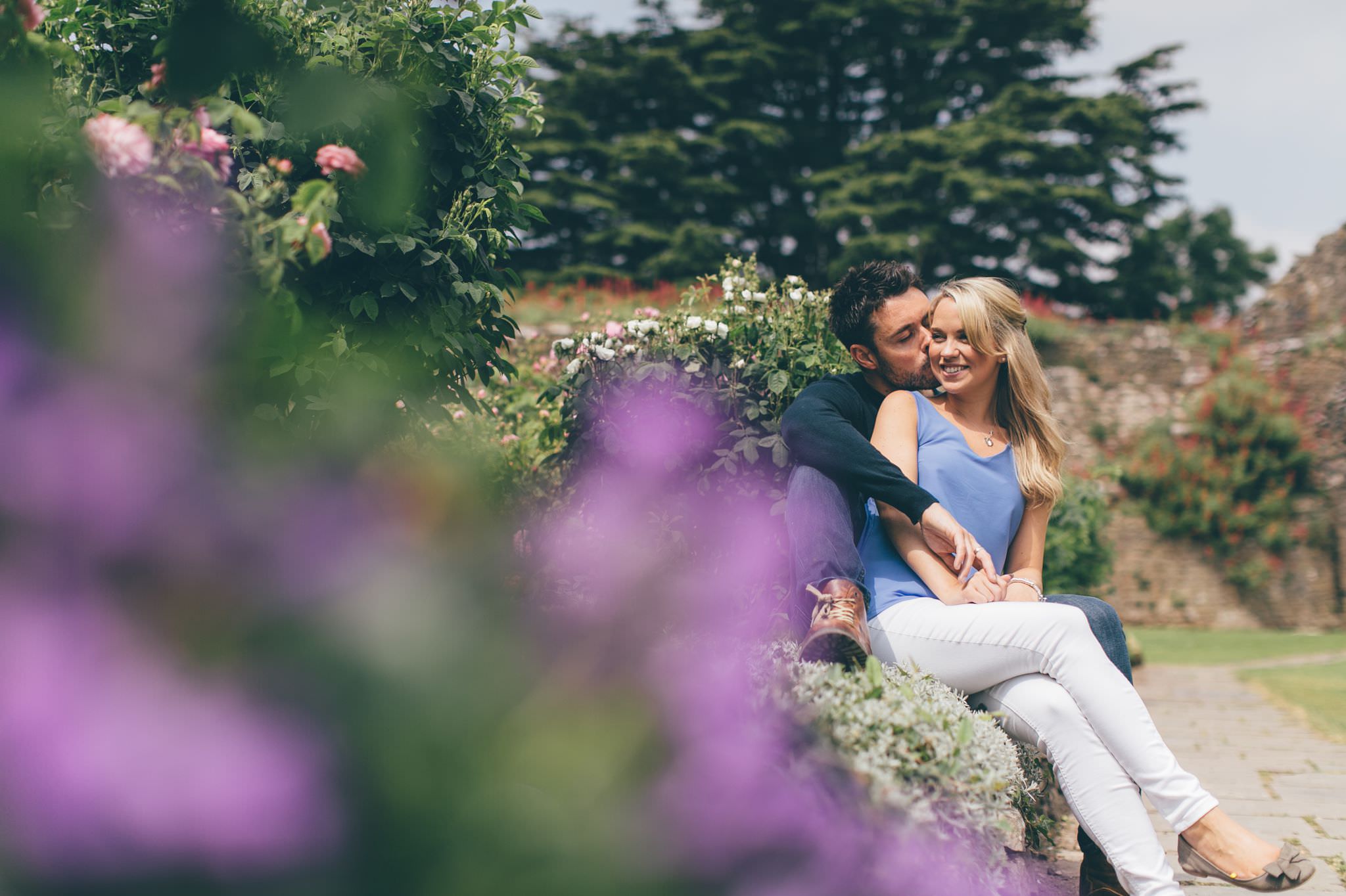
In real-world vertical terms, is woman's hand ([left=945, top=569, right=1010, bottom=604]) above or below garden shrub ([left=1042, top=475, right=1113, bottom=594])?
above

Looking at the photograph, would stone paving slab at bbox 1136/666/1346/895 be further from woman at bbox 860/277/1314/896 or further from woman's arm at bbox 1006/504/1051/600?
woman's arm at bbox 1006/504/1051/600

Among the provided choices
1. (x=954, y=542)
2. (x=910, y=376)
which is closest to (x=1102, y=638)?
(x=954, y=542)

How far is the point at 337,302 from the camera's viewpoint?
3041 mm

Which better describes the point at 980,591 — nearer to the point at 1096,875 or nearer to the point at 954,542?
the point at 954,542

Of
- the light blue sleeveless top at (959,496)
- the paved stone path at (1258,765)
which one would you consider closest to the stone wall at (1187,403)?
the paved stone path at (1258,765)

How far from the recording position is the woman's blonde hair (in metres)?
2.54

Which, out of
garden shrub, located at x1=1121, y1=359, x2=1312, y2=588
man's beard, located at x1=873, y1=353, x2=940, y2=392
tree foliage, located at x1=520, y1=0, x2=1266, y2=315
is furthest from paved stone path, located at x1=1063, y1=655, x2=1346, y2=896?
tree foliage, located at x1=520, y1=0, x2=1266, y2=315

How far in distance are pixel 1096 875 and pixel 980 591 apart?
70 centimetres

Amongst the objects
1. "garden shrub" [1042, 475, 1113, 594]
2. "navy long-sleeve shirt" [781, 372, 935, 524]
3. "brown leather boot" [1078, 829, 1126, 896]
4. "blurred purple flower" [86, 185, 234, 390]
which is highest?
"blurred purple flower" [86, 185, 234, 390]

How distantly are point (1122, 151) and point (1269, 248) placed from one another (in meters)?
21.9

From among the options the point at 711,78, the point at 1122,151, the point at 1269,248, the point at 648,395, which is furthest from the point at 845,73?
the point at 1269,248

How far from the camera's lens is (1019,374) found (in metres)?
2.58

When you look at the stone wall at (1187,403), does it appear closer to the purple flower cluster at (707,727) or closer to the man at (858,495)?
the man at (858,495)

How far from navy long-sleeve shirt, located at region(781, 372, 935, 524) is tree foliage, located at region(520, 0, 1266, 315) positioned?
13565 mm
